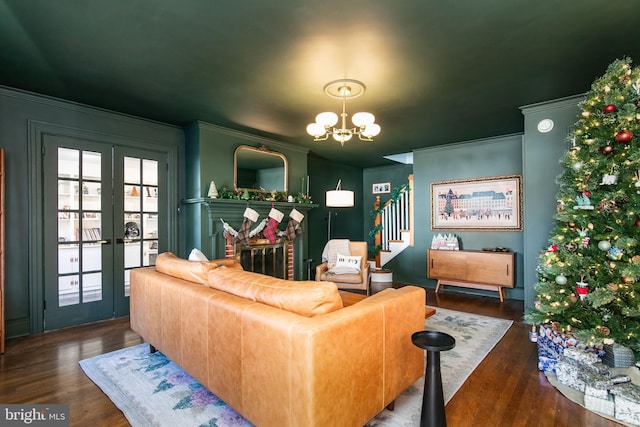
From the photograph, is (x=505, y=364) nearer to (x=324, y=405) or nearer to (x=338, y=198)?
(x=324, y=405)

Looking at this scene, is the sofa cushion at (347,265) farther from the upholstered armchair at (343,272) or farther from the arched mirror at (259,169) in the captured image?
the arched mirror at (259,169)

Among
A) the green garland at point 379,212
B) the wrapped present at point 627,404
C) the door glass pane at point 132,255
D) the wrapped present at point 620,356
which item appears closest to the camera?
the wrapped present at point 627,404

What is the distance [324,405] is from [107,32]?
2782 millimetres

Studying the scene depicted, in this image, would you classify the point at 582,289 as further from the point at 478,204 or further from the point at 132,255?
the point at 132,255

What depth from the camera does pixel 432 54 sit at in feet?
8.32

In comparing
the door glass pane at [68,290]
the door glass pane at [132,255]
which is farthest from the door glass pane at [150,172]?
the door glass pane at [68,290]

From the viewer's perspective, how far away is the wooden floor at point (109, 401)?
1.96 m

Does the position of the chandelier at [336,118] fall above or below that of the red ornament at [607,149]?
above

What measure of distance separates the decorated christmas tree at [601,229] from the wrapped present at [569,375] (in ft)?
0.76

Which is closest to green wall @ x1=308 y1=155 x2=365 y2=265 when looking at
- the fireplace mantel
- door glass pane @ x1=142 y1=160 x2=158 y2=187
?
the fireplace mantel

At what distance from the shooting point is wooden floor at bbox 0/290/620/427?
1.96 metres

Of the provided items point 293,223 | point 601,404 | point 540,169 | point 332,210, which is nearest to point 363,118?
point 540,169

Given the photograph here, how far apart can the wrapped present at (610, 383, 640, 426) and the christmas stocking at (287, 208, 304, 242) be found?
4199 millimetres

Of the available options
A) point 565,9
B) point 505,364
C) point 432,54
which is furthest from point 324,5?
point 505,364
